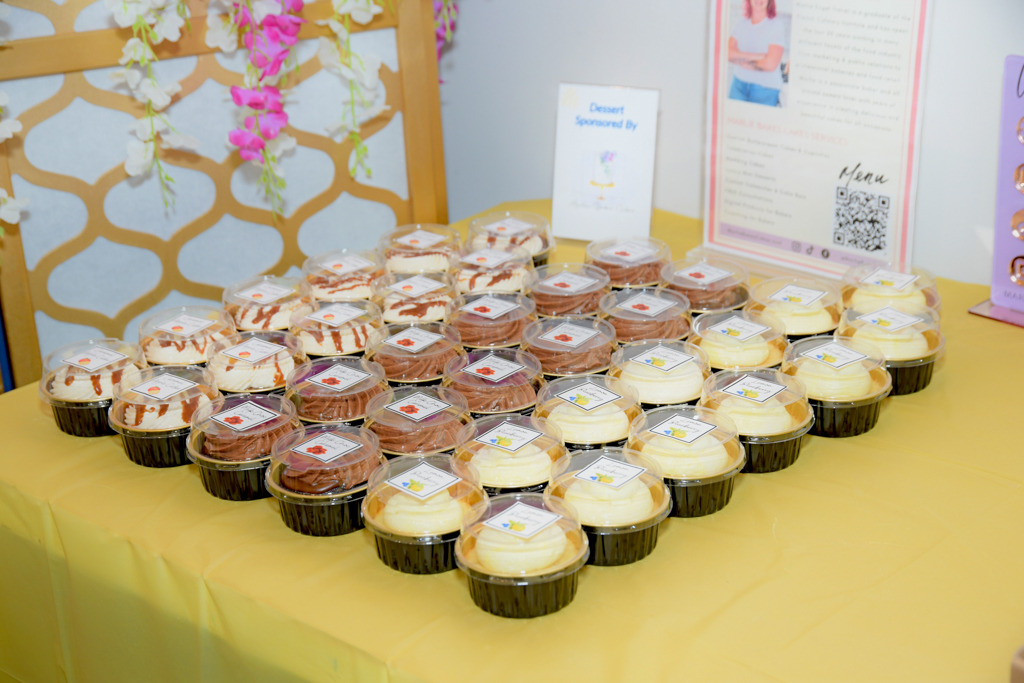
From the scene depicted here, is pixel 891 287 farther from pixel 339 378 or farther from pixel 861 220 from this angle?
pixel 339 378

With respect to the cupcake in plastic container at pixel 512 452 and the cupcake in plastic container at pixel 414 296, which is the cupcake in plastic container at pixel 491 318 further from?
the cupcake in plastic container at pixel 512 452

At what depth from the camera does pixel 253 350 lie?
2.00 meters

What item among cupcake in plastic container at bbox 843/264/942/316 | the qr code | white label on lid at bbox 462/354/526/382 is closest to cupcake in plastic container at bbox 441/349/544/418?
white label on lid at bbox 462/354/526/382

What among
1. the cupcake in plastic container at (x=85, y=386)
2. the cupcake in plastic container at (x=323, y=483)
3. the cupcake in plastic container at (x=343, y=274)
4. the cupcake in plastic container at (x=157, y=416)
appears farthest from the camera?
the cupcake in plastic container at (x=343, y=274)

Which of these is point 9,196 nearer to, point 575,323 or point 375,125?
point 375,125

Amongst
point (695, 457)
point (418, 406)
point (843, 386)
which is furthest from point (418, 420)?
point (843, 386)

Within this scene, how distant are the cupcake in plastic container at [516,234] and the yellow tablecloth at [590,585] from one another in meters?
1.03

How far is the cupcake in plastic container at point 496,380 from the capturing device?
1789 millimetres

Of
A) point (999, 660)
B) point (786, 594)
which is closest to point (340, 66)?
point (786, 594)

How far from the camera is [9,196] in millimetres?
2312

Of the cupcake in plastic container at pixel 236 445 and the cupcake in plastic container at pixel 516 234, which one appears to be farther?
the cupcake in plastic container at pixel 516 234

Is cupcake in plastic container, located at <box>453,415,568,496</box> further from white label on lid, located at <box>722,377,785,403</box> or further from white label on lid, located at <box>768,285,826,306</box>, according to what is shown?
white label on lid, located at <box>768,285,826,306</box>

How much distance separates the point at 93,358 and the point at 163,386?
0.25 m

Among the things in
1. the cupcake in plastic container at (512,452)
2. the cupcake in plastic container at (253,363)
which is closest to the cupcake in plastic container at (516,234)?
the cupcake in plastic container at (253,363)
